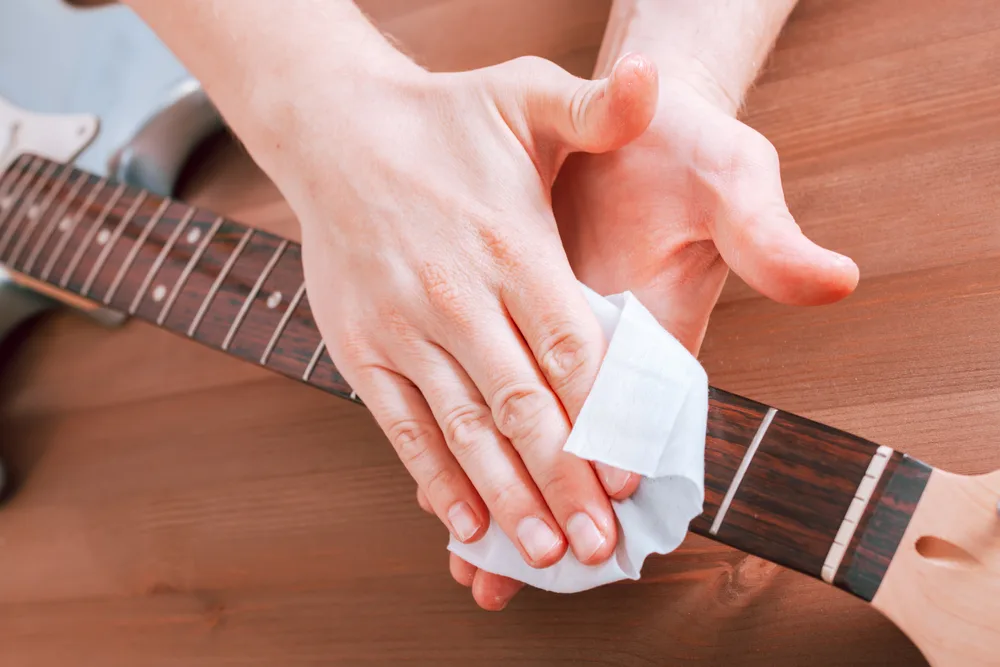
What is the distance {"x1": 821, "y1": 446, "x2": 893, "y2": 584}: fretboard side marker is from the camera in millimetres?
335

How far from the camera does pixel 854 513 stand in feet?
1.11

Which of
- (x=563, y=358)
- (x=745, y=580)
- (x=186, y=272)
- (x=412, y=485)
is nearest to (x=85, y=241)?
(x=186, y=272)

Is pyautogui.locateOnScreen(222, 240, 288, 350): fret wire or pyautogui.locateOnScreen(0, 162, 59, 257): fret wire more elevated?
pyautogui.locateOnScreen(0, 162, 59, 257): fret wire

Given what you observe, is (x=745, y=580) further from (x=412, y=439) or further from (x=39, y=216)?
(x=39, y=216)

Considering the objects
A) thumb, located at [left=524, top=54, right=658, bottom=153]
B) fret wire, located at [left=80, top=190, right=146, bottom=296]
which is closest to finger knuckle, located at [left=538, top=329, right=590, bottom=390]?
thumb, located at [left=524, top=54, right=658, bottom=153]

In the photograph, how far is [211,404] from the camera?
0.65m

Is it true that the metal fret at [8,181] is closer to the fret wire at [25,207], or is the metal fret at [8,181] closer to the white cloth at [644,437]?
the fret wire at [25,207]

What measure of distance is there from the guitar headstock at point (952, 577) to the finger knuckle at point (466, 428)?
21cm

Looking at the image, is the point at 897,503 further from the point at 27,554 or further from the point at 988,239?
the point at 27,554

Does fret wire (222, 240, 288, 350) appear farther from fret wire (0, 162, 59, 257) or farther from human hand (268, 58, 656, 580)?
fret wire (0, 162, 59, 257)

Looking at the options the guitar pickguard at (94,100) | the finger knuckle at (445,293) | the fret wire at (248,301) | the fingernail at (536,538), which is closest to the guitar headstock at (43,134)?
the guitar pickguard at (94,100)

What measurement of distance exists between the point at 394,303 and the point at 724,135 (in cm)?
21

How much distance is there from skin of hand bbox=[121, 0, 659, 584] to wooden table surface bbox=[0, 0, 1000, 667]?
0.08m

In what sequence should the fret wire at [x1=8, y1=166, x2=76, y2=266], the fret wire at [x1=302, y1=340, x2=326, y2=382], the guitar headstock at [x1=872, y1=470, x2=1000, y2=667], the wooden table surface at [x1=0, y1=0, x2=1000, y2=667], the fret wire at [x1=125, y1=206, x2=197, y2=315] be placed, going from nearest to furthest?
the guitar headstock at [x1=872, y1=470, x2=1000, y2=667]
the wooden table surface at [x1=0, y1=0, x2=1000, y2=667]
the fret wire at [x1=302, y1=340, x2=326, y2=382]
the fret wire at [x1=125, y1=206, x2=197, y2=315]
the fret wire at [x1=8, y1=166, x2=76, y2=266]
